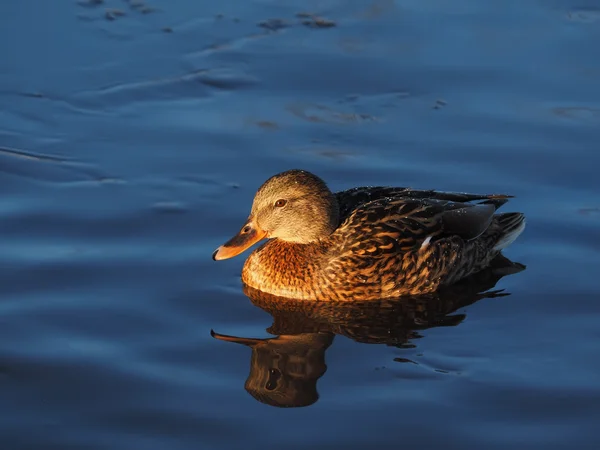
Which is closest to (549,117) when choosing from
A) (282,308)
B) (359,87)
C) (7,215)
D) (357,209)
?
(359,87)

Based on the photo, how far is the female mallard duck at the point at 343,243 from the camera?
28.9 ft

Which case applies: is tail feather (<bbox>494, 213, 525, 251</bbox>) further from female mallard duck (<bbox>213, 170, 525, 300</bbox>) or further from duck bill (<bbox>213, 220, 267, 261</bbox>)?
duck bill (<bbox>213, 220, 267, 261</bbox>)

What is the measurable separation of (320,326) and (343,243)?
847 millimetres

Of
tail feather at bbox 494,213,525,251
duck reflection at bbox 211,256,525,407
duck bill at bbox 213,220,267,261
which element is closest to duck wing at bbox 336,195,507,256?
tail feather at bbox 494,213,525,251

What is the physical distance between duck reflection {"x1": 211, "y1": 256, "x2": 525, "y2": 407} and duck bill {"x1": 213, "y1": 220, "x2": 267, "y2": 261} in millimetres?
319

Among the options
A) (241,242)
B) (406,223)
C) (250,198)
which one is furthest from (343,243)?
(250,198)

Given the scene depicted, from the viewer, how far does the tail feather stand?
9.44 m

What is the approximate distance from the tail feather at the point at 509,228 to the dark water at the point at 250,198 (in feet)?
0.52

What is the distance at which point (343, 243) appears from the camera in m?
8.94

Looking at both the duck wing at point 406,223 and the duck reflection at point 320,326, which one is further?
the duck wing at point 406,223

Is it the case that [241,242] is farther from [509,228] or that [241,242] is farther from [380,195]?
[509,228]

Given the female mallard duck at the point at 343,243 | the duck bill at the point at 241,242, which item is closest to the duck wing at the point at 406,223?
the female mallard duck at the point at 343,243

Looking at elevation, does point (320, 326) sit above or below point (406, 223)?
below

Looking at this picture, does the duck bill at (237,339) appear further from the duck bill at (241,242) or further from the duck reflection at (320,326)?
the duck bill at (241,242)
